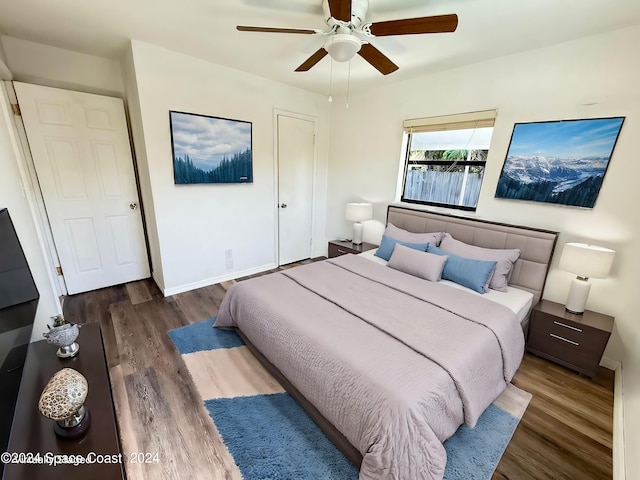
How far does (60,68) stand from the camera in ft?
8.56

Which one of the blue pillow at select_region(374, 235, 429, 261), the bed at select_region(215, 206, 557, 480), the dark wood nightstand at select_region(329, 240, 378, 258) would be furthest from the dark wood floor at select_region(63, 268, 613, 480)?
the dark wood nightstand at select_region(329, 240, 378, 258)

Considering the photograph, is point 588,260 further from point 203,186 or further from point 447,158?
point 203,186

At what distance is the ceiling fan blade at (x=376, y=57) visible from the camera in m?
1.80

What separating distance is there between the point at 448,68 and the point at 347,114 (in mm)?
1428

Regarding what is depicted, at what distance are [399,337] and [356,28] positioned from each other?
1.96 metres

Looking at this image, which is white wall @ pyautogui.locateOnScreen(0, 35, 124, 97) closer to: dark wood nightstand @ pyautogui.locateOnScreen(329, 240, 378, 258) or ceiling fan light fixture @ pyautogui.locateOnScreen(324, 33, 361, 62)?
ceiling fan light fixture @ pyautogui.locateOnScreen(324, 33, 361, 62)

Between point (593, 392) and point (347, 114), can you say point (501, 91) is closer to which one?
point (347, 114)

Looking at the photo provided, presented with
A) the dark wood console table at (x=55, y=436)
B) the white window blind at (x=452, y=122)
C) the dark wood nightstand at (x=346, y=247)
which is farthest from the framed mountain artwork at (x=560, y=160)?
the dark wood console table at (x=55, y=436)

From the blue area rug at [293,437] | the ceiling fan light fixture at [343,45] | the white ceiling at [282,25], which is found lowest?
the blue area rug at [293,437]

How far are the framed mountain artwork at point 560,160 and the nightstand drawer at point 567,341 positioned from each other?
3.15ft

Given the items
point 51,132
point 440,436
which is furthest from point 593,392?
point 51,132

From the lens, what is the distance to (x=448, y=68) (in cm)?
272

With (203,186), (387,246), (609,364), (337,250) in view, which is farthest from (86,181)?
(609,364)

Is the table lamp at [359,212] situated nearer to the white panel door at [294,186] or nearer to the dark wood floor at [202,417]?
the white panel door at [294,186]
